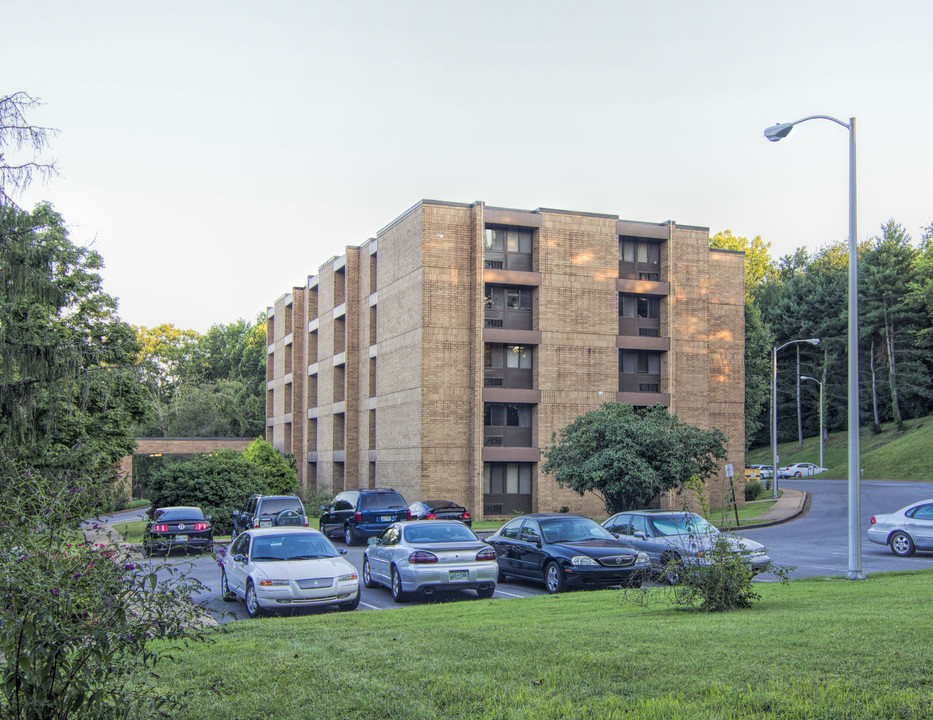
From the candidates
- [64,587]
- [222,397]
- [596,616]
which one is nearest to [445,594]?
[596,616]

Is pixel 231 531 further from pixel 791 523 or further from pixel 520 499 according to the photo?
pixel 791 523

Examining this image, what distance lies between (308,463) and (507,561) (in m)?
42.7

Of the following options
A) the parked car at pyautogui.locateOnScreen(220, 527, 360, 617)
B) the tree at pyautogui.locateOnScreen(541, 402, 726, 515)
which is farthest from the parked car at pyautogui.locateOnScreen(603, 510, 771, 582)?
the tree at pyautogui.locateOnScreen(541, 402, 726, 515)

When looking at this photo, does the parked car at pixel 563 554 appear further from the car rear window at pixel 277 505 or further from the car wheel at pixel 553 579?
the car rear window at pixel 277 505

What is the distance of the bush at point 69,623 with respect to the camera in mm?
4680

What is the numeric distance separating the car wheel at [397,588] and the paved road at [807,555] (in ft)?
Answer: 0.68

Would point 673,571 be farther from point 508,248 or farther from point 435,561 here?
point 508,248

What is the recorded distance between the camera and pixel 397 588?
15.6 metres

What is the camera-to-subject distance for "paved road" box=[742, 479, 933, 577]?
789 inches

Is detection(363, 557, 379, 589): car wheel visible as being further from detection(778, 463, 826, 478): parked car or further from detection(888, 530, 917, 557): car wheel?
detection(778, 463, 826, 478): parked car

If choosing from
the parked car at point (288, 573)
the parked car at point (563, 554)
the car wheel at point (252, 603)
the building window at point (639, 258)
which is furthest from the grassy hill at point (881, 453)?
the car wheel at point (252, 603)

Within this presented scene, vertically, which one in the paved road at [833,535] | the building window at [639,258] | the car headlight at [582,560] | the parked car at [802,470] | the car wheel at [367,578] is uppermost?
the building window at [639,258]

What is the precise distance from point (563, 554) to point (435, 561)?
2473 millimetres

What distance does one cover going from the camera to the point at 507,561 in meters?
17.8
